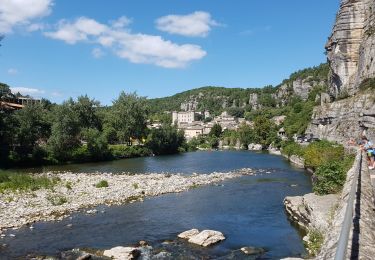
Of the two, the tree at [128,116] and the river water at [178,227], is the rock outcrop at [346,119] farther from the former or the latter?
the tree at [128,116]

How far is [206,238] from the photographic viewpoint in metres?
18.8

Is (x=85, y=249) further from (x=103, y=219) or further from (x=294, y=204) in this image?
(x=294, y=204)

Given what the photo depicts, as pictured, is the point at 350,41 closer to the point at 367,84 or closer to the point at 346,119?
the point at 367,84

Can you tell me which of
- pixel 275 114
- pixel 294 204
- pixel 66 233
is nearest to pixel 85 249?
pixel 66 233

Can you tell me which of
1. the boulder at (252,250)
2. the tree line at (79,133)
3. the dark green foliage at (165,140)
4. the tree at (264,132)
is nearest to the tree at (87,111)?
the tree line at (79,133)

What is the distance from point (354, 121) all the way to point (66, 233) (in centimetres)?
3419

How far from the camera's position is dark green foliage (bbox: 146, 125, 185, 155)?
282ft

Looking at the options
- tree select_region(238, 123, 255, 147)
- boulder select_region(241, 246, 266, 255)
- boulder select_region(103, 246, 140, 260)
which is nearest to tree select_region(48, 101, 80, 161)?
boulder select_region(103, 246, 140, 260)

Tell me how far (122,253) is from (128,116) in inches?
2572

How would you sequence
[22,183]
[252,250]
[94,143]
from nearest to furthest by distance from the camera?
[252,250] → [22,183] → [94,143]

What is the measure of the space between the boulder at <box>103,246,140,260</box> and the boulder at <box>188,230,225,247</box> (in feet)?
9.06

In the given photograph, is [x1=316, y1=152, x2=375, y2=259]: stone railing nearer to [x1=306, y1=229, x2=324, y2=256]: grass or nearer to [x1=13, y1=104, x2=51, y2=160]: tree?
[x1=306, y1=229, x2=324, y2=256]: grass

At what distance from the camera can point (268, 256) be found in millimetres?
17016

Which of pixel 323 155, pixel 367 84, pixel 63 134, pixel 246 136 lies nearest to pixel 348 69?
pixel 367 84
